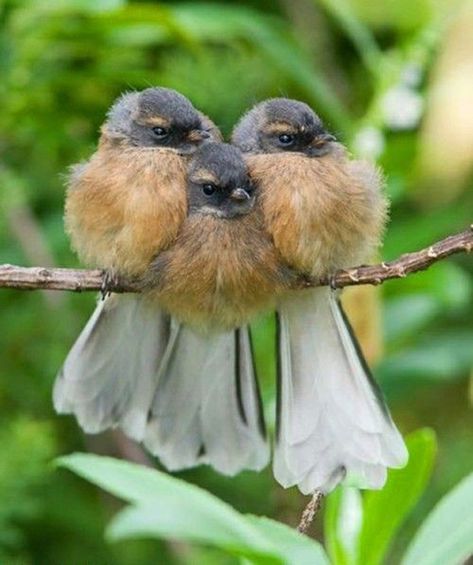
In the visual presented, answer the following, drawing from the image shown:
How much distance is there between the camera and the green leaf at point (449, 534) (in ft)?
6.88

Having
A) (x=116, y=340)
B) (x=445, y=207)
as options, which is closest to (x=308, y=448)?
(x=116, y=340)

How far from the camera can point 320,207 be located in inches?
124

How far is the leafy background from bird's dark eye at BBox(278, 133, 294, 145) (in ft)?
2.36

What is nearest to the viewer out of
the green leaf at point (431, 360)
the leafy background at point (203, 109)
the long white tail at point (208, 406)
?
the long white tail at point (208, 406)

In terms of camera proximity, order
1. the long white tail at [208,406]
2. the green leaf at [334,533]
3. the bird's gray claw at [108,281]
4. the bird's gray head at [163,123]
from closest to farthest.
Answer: the green leaf at [334,533]
the bird's gray claw at [108,281]
the bird's gray head at [163,123]
the long white tail at [208,406]

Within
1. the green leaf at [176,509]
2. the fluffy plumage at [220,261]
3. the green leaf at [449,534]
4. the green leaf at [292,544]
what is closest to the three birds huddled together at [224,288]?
the fluffy plumage at [220,261]

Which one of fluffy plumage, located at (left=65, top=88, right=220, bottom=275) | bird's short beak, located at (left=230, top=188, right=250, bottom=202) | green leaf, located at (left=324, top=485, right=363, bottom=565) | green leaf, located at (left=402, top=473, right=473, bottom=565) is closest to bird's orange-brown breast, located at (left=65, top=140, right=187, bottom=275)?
fluffy plumage, located at (left=65, top=88, right=220, bottom=275)

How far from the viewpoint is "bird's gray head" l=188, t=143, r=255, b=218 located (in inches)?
120

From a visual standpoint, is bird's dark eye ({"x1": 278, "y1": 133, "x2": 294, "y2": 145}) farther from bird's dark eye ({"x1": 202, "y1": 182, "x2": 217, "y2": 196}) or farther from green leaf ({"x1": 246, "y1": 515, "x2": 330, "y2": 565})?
Answer: green leaf ({"x1": 246, "y1": 515, "x2": 330, "y2": 565})

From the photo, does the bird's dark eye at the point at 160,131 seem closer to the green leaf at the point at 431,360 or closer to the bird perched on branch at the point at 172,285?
the bird perched on branch at the point at 172,285

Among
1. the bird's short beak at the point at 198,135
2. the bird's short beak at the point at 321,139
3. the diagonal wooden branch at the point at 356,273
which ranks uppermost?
the bird's short beak at the point at 321,139

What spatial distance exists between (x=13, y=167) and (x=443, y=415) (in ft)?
5.56

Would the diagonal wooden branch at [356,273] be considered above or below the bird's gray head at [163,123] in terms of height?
below

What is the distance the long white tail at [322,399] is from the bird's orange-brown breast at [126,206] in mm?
430
